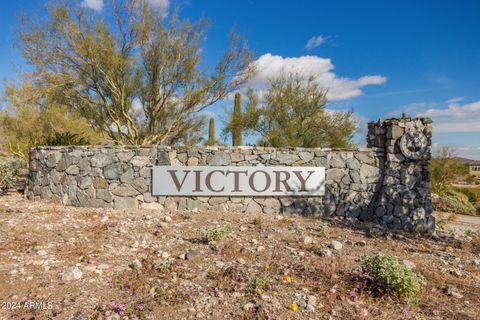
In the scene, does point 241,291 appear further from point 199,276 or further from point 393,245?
point 393,245

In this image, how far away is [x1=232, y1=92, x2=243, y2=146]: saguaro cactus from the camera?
16953 mm

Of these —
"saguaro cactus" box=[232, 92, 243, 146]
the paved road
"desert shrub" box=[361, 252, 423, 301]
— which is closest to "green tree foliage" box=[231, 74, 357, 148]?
"saguaro cactus" box=[232, 92, 243, 146]

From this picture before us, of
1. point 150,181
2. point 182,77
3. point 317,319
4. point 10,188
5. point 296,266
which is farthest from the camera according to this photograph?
→ point 182,77

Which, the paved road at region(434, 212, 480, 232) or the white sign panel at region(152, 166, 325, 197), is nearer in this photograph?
the white sign panel at region(152, 166, 325, 197)

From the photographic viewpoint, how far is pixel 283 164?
744 cm

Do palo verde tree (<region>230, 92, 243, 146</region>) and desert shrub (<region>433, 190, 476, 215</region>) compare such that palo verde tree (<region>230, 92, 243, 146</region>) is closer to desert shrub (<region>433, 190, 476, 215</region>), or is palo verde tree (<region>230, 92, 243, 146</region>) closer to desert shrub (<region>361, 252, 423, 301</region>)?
desert shrub (<region>433, 190, 476, 215</region>)

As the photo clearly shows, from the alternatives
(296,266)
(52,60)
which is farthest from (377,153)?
(52,60)

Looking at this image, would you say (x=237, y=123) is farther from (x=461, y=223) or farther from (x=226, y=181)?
(x=461, y=223)

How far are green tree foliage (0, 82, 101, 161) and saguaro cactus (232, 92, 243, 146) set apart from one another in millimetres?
7020

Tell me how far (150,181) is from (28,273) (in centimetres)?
371

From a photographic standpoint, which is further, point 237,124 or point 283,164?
point 237,124

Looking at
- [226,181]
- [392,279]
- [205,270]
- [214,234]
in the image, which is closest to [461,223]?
[226,181]

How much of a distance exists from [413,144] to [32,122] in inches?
708

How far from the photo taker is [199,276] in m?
3.82
